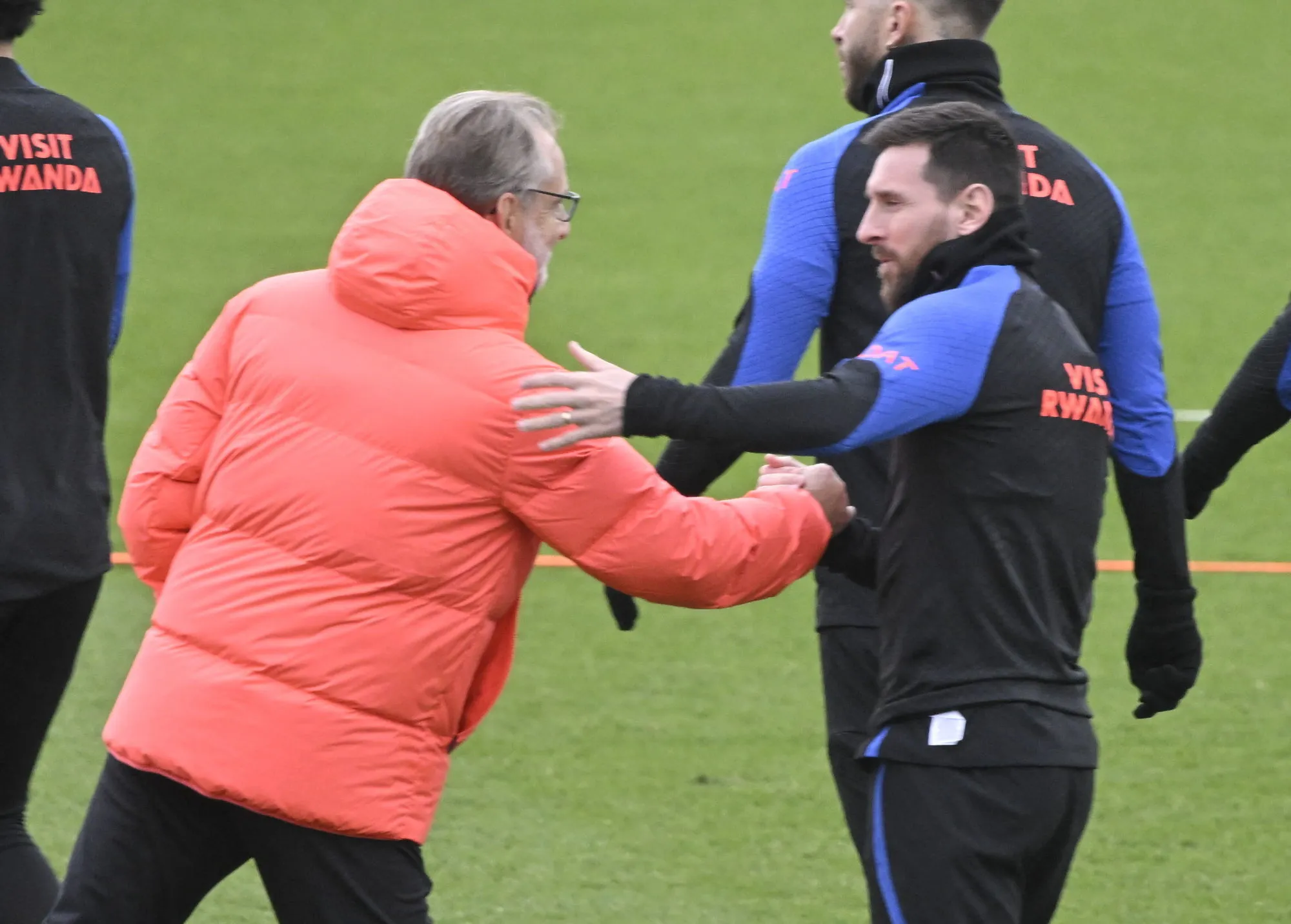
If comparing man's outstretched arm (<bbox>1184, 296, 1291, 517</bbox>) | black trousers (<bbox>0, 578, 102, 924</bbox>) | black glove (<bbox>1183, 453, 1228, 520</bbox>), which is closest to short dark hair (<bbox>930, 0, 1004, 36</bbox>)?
man's outstretched arm (<bbox>1184, 296, 1291, 517</bbox>)

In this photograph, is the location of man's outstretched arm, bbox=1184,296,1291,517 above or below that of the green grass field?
above

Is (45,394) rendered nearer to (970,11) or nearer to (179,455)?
(179,455)

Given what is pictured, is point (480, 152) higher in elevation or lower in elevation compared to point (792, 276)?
higher

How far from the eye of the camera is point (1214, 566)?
23.4 ft

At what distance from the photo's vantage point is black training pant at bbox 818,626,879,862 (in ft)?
10.8

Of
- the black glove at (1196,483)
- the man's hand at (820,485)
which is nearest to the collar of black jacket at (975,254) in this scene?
the man's hand at (820,485)

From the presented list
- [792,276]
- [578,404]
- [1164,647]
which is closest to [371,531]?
[578,404]

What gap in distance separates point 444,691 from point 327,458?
352 mm

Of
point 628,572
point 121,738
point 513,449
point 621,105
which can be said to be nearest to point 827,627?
point 628,572

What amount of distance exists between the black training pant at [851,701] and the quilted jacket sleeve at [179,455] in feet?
3.51

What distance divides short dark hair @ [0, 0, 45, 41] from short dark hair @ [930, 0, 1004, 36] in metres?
1.48

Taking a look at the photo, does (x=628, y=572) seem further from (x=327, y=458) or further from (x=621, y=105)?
(x=621, y=105)

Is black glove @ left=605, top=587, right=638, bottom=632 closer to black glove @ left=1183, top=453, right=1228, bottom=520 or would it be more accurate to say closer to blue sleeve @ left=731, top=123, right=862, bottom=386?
blue sleeve @ left=731, top=123, right=862, bottom=386

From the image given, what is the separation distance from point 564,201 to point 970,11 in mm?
856
